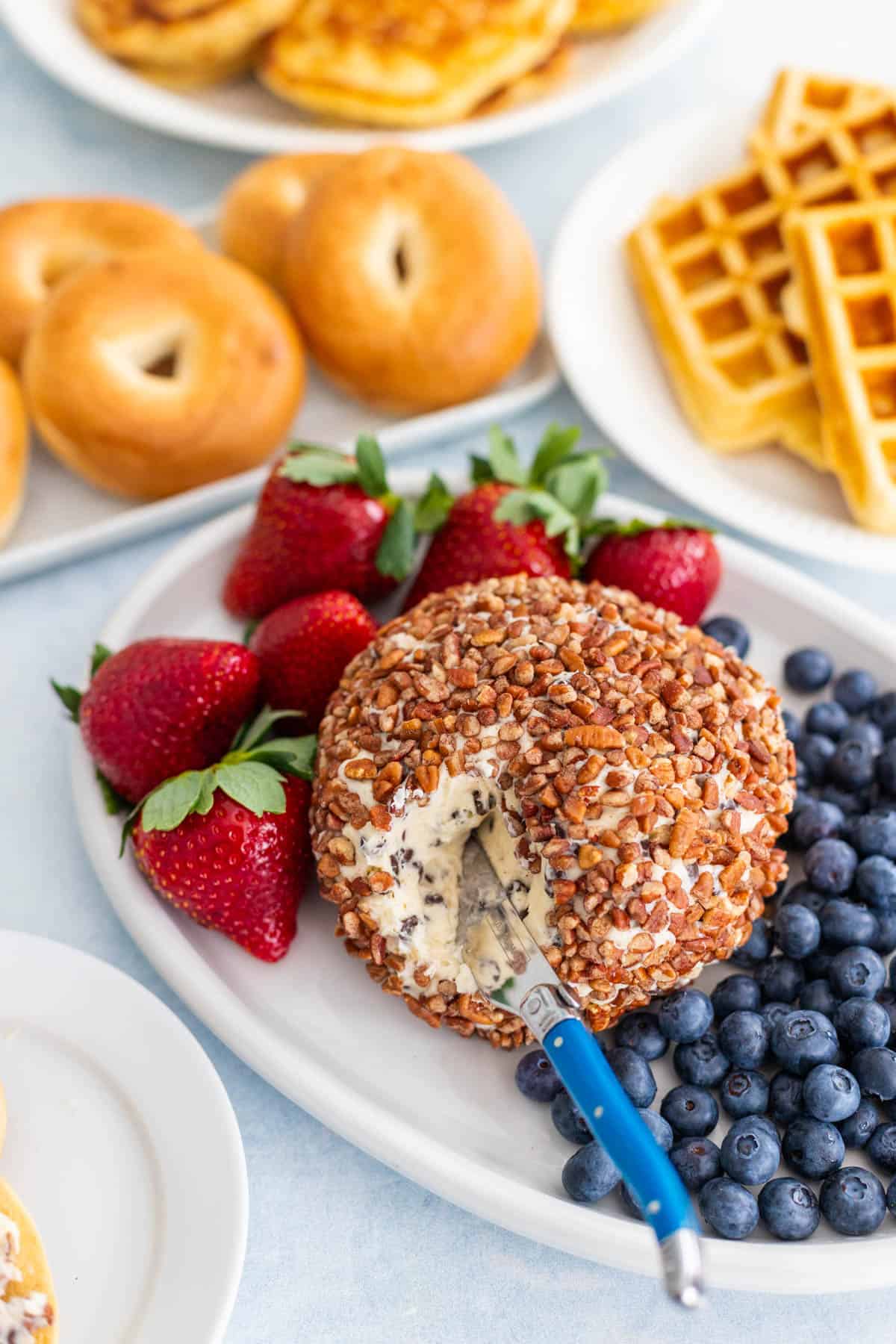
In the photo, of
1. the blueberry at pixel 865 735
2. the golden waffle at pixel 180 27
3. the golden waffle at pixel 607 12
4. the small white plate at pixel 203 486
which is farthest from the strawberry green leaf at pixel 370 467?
the golden waffle at pixel 607 12

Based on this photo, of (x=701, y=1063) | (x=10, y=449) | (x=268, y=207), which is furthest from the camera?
(x=268, y=207)

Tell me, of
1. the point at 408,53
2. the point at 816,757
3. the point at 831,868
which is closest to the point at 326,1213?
the point at 831,868

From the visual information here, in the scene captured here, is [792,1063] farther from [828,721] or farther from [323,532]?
[323,532]

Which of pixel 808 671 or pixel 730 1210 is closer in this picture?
pixel 730 1210

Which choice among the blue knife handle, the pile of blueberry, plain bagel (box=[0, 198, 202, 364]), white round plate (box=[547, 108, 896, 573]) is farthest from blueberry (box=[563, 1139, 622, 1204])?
plain bagel (box=[0, 198, 202, 364])

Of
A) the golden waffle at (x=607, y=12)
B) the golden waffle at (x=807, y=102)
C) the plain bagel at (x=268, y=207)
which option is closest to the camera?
the plain bagel at (x=268, y=207)

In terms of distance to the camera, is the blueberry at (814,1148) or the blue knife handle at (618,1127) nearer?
the blue knife handle at (618,1127)

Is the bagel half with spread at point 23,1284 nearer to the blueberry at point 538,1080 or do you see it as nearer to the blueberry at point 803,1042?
the blueberry at point 538,1080
